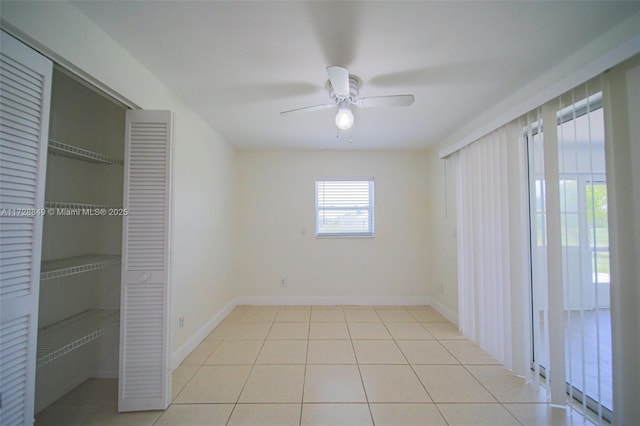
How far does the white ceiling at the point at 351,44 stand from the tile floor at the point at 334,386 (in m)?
2.43

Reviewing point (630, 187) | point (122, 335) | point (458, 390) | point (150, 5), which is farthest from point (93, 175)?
point (630, 187)

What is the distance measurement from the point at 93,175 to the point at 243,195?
2092mm

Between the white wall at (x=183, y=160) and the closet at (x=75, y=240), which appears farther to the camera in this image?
the white wall at (x=183, y=160)

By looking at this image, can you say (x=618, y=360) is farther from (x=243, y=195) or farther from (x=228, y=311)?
(x=243, y=195)

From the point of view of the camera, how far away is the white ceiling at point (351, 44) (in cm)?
137

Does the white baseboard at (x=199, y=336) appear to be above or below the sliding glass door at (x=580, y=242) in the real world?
below

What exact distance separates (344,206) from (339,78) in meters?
2.67

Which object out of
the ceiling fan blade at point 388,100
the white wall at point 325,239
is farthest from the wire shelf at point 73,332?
the ceiling fan blade at point 388,100

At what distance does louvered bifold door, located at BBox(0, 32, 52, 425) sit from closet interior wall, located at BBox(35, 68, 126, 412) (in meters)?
0.50

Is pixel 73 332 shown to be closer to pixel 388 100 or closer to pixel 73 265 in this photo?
pixel 73 265

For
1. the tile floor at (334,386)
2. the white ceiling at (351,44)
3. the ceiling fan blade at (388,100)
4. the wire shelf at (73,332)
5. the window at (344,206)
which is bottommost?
the tile floor at (334,386)

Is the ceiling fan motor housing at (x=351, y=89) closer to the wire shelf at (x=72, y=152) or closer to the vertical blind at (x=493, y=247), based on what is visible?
A: the vertical blind at (x=493, y=247)

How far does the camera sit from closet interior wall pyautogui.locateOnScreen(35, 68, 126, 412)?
1838 mm

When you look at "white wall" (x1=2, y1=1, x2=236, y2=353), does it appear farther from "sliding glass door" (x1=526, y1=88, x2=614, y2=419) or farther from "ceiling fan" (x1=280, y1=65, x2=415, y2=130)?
"sliding glass door" (x1=526, y1=88, x2=614, y2=419)
